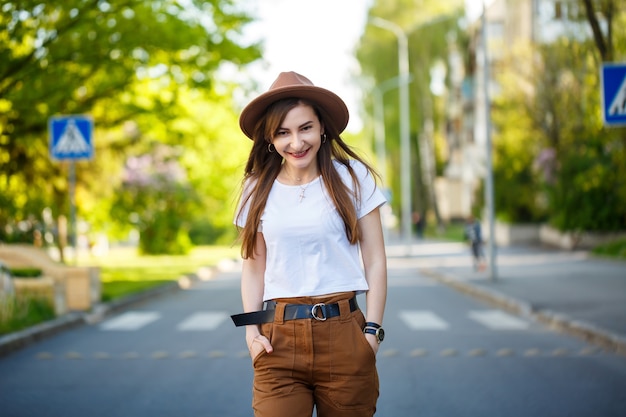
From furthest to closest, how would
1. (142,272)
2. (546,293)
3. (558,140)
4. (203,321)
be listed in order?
(558,140)
(142,272)
(546,293)
(203,321)

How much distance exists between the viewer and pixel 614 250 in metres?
32.7

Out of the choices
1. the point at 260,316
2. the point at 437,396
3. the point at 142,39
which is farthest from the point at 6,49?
the point at 260,316

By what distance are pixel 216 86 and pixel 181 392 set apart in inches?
654

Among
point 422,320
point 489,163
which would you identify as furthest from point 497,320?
point 489,163

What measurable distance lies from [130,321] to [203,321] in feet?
4.08

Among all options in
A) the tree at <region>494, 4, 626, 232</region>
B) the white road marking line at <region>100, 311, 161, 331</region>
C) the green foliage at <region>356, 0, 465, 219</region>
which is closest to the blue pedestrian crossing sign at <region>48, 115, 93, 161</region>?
the white road marking line at <region>100, 311, 161, 331</region>

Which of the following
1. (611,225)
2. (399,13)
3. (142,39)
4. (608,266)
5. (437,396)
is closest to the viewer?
(437,396)

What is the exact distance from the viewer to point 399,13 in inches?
2242

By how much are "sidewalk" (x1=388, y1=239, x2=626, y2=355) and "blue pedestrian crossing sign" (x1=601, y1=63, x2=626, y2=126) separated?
2440 mm

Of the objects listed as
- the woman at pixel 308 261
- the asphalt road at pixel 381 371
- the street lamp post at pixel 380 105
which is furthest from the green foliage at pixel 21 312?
the street lamp post at pixel 380 105

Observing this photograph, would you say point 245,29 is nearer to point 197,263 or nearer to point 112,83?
point 112,83

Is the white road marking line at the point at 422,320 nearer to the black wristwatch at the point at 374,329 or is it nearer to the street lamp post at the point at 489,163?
the street lamp post at the point at 489,163

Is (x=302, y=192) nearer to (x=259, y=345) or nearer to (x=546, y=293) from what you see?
(x=259, y=345)

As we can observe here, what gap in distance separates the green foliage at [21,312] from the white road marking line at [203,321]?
76.8 inches
